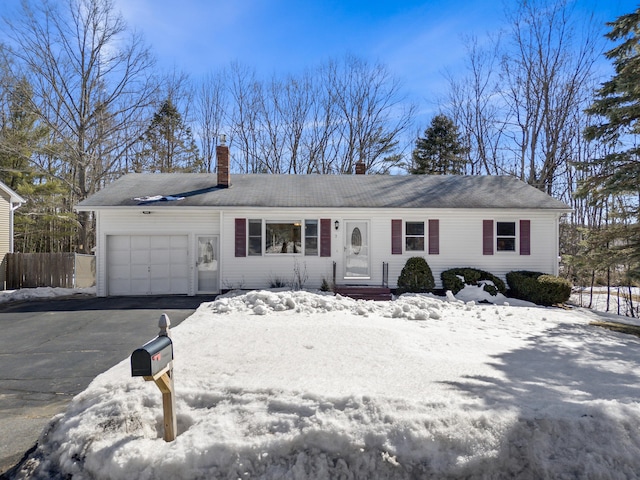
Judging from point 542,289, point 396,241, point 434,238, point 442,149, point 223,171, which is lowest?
point 542,289

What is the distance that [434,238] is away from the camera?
12016 millimetres

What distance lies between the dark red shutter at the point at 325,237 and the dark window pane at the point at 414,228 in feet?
8.75

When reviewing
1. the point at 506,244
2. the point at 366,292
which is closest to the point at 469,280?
the point at 506,244

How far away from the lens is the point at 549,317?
832 cm

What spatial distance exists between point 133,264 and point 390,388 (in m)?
11.0

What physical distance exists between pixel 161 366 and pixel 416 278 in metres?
9.78

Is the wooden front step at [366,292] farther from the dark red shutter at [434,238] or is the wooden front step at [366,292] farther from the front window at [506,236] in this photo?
the front window at [506,236]

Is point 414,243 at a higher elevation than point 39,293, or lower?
Answer: higher

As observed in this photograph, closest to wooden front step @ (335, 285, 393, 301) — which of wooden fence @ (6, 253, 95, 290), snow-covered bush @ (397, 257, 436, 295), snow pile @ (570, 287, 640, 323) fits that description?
snow-covered bush @ (397, 257, 436, 295)

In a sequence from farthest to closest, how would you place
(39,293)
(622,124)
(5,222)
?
(5,222) < (39,293) < (622,124)

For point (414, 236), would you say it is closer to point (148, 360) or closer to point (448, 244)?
point (448, 244)

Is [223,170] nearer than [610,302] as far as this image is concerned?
No

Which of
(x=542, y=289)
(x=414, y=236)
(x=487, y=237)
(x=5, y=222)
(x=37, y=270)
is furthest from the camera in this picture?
(x=5, y=222)

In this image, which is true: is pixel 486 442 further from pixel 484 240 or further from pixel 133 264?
pixel 133 264
